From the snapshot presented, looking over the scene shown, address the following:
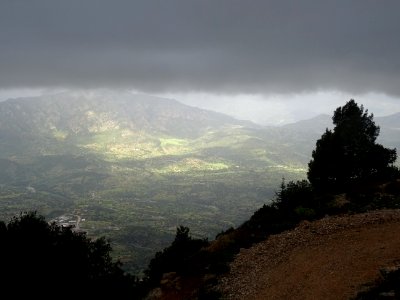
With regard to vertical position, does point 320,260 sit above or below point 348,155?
below

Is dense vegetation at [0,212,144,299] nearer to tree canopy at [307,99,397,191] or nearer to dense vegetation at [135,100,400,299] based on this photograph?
dense vegetation at [135,100,400,299]

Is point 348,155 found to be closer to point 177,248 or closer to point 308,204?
point 308,204

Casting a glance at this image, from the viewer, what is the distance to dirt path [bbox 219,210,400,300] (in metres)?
21.5

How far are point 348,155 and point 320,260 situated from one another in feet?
117

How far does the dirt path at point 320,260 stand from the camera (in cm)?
2155

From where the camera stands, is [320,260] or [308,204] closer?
[320,260]

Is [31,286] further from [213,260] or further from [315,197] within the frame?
[315,197]

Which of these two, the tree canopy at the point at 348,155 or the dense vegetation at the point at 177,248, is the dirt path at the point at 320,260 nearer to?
the dense vegetation at the point at 177,248

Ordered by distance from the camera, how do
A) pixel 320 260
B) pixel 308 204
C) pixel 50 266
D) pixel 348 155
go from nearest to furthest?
pixel 320 260 → pixel 50 266 → pixel 308 204 → pixel 348 155

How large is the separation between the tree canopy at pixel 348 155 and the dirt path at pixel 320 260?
67.3ft

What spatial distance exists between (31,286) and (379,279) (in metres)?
28.7

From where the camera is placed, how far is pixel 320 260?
25.0 m

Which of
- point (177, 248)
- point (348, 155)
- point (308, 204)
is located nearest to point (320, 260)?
point (308, 204)

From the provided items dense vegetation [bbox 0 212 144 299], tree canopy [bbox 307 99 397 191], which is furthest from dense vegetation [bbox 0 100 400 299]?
tree canopy [bbox 307 99 397 191]
